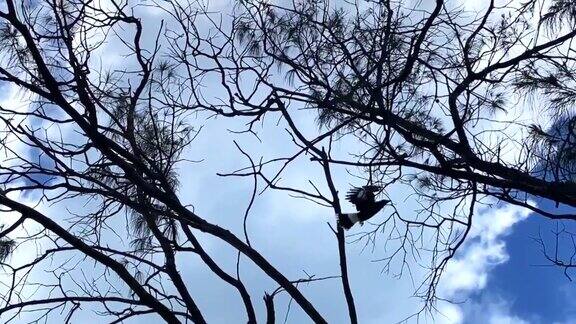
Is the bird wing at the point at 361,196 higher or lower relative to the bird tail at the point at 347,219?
higher

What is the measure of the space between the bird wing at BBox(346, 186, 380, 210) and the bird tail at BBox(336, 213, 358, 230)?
112mm

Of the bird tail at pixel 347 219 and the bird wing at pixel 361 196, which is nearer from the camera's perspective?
the bird tail at pixel 347 219

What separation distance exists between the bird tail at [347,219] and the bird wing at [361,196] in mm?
112

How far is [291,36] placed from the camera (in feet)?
8.43

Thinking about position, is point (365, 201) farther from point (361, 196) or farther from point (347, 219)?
point (347, 219)

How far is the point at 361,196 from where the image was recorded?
1.97 metres

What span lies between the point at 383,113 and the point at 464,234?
2.08ft

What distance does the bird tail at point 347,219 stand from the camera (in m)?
1.74

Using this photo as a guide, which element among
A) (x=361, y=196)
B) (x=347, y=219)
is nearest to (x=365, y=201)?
(x=361, y=196)

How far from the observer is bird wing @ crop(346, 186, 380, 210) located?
197 centimetres

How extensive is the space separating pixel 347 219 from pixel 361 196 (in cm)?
19

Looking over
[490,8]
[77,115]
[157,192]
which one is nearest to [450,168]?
[490,8]

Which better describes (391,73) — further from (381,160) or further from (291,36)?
(291,36)

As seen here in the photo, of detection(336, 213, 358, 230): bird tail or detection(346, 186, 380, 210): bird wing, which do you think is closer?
detection(336, 213, 358, 230): bird tail
